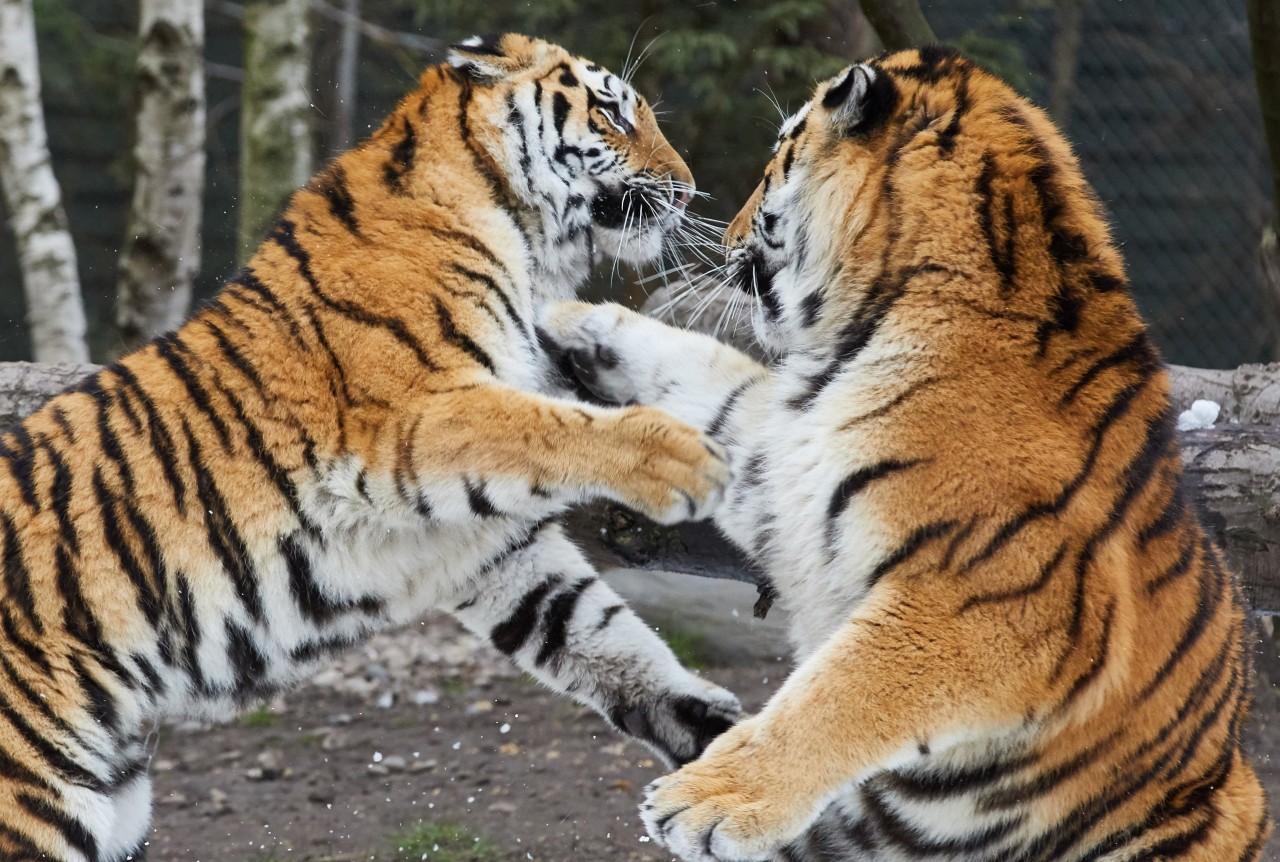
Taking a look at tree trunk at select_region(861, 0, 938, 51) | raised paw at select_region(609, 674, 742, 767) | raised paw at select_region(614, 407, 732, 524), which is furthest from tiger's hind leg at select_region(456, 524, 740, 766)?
tree trunk at select_region(861, 0, 938, 51)

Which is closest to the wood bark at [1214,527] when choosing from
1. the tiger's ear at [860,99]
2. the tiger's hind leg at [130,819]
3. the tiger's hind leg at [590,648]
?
the tiger's hind leg at [590,648]

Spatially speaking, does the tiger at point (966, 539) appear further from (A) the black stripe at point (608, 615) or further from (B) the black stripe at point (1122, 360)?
(A) the black stripe at point (608, 615)

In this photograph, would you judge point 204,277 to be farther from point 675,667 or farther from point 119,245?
point 675,667

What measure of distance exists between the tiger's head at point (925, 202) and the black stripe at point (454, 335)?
22.9 inches

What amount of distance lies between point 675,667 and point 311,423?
Result: 881 mm

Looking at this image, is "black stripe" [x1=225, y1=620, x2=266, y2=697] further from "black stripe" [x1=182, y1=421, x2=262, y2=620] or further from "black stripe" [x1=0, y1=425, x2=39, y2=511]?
"black stripe" [x1=0, y1=425, x2=39, y2=511]

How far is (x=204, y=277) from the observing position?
807 centimetres

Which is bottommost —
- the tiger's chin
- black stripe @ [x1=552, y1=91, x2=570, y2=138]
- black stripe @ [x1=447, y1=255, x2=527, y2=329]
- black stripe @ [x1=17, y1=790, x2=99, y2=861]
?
black stripe @ [x1=17, y1=790, x2=99, y2=861]

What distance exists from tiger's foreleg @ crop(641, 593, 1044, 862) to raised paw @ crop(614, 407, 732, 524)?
409 millimetres

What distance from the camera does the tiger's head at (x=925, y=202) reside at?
7.27 ft

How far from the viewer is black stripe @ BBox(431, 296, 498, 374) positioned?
8.46 feet

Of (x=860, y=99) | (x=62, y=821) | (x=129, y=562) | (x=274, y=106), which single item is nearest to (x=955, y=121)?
(x=860, y=99)

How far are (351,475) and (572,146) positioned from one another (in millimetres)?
852

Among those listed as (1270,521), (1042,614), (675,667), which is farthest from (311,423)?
(1270,521)
